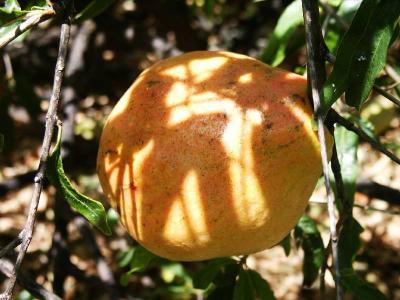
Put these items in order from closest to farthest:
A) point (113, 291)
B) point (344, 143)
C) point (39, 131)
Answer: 1. point (344, 143)
2. point (113, 291)
3. point (39, 131)

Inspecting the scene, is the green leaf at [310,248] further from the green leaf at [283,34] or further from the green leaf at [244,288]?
the green leaf at [283,34]

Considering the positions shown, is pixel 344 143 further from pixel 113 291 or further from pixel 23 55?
pixel 23 55

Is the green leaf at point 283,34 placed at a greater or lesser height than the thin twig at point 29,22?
lesser

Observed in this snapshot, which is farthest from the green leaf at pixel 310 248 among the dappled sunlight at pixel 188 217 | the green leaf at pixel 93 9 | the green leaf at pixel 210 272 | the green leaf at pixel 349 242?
the green leaf at pixel 93 9

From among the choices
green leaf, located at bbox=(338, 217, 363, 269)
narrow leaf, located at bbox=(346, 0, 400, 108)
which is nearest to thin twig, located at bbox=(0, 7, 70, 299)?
narrow leaf, located at bbox=(346, 0, 400, 108)

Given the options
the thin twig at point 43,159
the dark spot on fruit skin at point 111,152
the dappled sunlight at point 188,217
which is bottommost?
the dappled sunlight at point 188,217

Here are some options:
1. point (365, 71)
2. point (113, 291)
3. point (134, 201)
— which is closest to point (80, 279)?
point (113, 291)

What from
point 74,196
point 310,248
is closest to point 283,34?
point 310,248

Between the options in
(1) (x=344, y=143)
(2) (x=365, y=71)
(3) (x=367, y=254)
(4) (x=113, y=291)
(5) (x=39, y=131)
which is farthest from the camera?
(5) (x=39, y=131)
